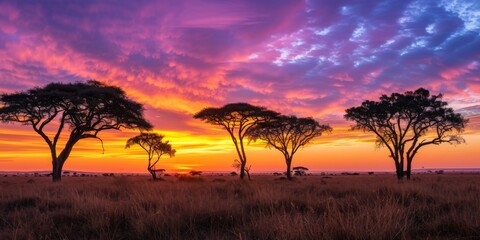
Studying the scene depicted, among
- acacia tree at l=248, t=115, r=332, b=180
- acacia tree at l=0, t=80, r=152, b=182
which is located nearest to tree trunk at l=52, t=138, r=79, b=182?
acacia tree at l=0, t=80, r=152, b=182

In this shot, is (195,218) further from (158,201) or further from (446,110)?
(446,110)

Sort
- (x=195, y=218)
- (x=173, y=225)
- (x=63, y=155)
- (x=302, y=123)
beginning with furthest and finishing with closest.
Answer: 1. (x=302, y=123)
2. (x=63, y=155)
3. (x=195, y=218)
4. (x=173, y=225)

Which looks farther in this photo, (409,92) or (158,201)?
(409,92)

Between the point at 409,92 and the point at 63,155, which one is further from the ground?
the point at 409,92

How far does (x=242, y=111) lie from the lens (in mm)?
39156

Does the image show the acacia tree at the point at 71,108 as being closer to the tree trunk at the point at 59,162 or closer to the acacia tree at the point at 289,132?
the tree trunk at the point at 59,162

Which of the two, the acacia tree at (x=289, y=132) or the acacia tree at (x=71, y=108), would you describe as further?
the acacia tree at (x=289, y=132)

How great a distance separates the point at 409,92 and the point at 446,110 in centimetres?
430

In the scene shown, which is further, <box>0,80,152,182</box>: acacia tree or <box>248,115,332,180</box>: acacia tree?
<box>248,115,332,180</box>: acacia tree

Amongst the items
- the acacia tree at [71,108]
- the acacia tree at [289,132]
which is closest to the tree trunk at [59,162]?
the acacia tree at [71,108]

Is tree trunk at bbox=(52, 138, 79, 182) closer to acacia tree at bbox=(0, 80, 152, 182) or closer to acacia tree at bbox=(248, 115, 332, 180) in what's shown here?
acacia tree at bbox=(0, 80, 152, 182)

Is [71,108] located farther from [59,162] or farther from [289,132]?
[289,132]

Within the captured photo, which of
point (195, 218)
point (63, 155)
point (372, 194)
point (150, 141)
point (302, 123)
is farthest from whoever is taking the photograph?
point (150, 141)

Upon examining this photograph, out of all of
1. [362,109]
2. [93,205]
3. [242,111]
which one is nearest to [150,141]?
[242,111]
